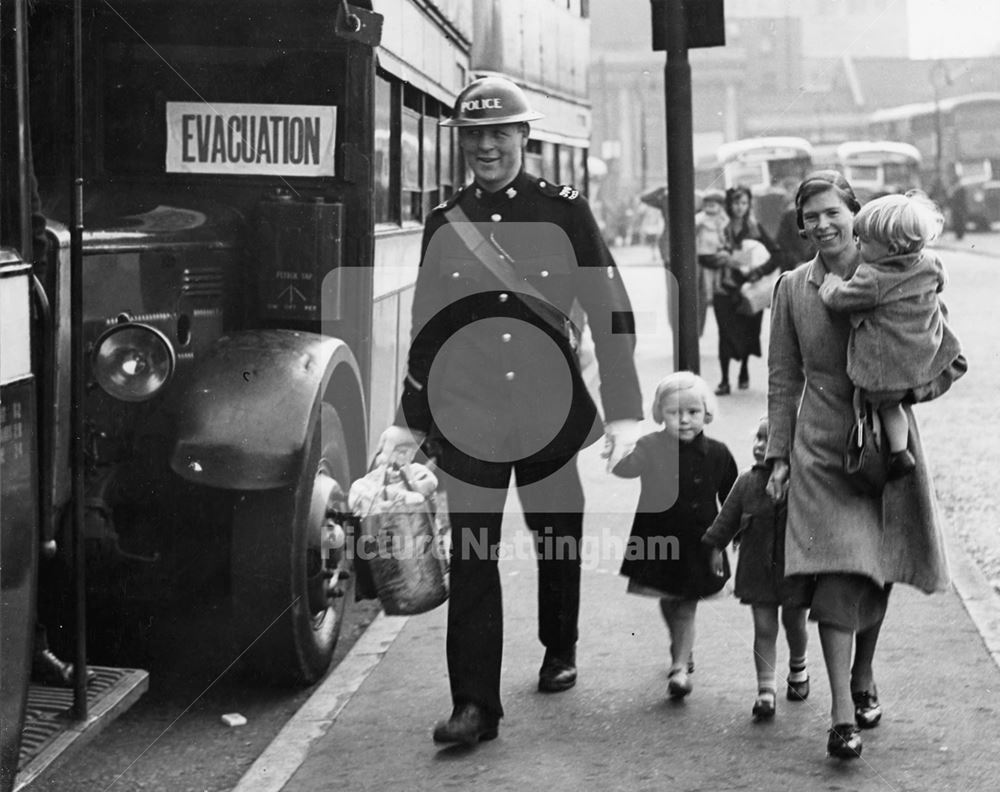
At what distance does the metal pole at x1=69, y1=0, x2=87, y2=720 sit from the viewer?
160 inches

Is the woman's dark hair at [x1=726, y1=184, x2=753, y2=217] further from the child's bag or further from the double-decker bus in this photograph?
the child's bag

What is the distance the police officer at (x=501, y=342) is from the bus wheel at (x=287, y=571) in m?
0.45

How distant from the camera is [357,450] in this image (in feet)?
20.6

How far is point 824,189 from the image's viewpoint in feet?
15.9

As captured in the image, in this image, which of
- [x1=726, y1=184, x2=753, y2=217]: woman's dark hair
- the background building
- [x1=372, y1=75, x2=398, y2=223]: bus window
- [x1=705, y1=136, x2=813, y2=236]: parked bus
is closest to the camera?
[x1=372, y1=75, x2=398, y2=223]: bus window

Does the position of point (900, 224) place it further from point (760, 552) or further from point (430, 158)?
point (430, 158)

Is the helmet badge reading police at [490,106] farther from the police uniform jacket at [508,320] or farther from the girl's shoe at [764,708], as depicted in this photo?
the girl's shoe at [764,708]

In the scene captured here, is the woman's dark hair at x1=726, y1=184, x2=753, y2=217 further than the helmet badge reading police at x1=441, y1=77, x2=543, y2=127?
Yes

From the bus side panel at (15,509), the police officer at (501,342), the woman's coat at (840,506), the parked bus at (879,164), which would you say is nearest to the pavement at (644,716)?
the police officer at (501,342)

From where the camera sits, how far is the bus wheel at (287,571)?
5285 millimetres

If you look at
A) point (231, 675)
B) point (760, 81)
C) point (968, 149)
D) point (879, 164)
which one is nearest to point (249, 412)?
point (231, 675)

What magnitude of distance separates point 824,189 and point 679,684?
1601 millimetres

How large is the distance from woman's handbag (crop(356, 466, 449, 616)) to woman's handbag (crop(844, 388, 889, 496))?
1.27m

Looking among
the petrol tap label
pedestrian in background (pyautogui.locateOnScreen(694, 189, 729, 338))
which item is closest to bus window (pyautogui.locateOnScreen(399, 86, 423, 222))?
the petrol tap label
